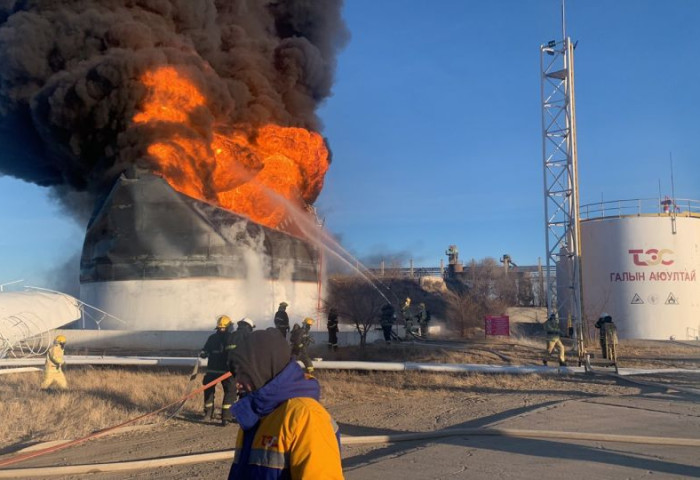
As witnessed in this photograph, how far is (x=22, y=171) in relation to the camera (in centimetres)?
3262

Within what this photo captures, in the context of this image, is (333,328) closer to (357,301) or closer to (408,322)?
(408,322)

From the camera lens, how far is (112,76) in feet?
84.8

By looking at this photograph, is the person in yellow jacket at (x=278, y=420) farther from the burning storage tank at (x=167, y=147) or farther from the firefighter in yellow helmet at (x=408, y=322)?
the burning storage tank at (x=167, y=147)

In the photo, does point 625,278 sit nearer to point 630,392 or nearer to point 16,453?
point 630,392

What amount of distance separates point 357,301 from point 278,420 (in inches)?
997

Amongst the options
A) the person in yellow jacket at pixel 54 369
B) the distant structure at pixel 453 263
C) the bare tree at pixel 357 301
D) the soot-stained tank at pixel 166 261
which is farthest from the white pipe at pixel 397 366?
the distant structure at pixel 453 263

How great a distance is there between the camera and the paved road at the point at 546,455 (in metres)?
5.49

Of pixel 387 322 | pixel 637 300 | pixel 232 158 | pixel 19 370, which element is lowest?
pixel 19 370

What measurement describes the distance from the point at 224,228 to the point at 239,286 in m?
2.55

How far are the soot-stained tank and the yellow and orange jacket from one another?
2325cm

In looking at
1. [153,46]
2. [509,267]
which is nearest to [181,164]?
[153,46]

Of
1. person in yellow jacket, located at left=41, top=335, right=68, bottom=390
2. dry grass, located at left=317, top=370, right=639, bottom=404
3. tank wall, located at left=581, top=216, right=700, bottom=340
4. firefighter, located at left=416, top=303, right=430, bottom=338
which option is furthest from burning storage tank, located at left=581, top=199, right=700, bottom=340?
person in yellow jacket, located at left=41, top=335, right=68, bottom=390

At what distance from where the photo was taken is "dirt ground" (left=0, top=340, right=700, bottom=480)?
7.31 m

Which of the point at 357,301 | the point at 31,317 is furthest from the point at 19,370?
the point at 357,301
